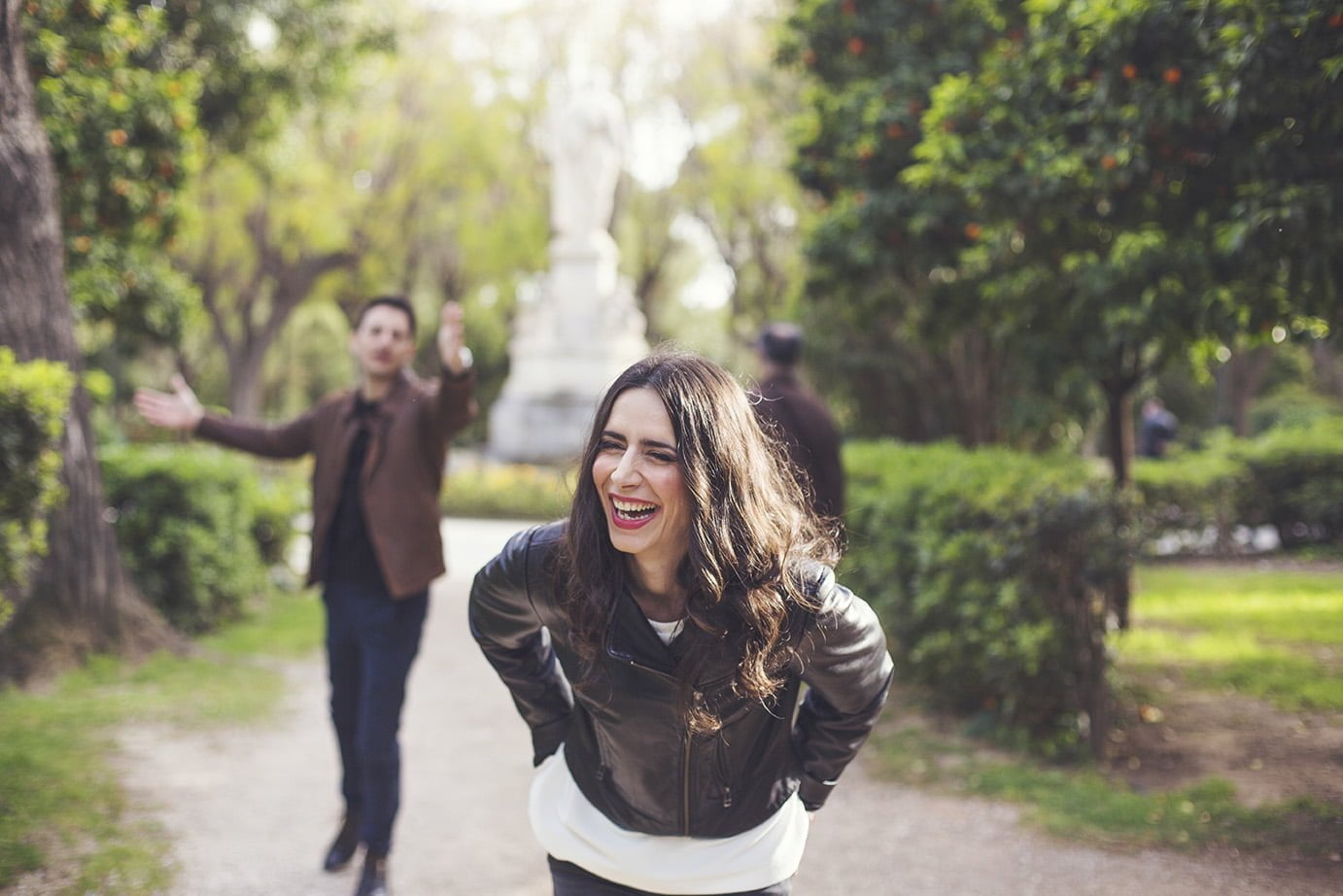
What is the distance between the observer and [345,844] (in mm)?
4301

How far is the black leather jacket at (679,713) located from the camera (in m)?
2.18

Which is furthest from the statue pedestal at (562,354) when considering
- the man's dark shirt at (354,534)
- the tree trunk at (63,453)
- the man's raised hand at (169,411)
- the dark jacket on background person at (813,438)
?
the man's dark shirt at (354,534)

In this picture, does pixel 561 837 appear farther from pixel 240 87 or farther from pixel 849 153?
pixel 240 87

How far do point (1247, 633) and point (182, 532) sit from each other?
759 centimetres

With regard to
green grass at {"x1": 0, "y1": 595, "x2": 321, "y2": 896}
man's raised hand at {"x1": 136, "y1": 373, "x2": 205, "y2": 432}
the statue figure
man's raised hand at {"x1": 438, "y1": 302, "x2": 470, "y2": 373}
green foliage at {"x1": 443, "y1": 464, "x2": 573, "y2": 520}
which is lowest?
green foliage at {"x1": 443, "y1": 464, "x2": 573, "y2": 520}

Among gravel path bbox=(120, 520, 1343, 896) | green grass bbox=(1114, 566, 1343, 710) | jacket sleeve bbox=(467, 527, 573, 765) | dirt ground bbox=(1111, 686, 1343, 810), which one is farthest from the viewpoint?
green grass bbox=(1114, 566, 1343, 710)

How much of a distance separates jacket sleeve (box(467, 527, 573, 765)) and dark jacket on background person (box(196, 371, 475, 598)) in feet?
4.57

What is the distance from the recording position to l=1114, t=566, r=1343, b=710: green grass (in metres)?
6.71

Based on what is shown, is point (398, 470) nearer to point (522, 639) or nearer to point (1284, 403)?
point (522, 639)

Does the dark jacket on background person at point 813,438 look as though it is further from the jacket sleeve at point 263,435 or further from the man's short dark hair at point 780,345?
the jacket sleeve at point 263,435

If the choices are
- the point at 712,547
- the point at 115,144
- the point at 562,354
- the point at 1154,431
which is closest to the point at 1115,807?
the point at 712,547

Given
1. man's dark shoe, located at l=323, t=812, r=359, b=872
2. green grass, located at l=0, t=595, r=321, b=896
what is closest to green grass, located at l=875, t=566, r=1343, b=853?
man's dark shoe, located at l=323, t=812, r=359, b=872

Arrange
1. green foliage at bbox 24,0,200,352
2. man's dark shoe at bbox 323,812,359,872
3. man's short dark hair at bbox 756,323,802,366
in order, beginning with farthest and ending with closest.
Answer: green foliage at bbox 24,0,200,352 → man's short dark hair at bbox 756,323,802,366 → man's dark shoe at bbox 323,812,359,872

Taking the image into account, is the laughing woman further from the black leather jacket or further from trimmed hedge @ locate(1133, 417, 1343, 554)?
trimmed hedge @ locate(1133, 417, 1343, 554)
